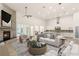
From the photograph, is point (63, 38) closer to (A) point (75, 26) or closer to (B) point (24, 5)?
(A) point (75, 26)

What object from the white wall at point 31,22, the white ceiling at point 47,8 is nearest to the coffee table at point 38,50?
the white wall at point 31,22

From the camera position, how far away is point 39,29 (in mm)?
2736

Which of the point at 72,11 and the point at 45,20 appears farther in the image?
the point at 45,20

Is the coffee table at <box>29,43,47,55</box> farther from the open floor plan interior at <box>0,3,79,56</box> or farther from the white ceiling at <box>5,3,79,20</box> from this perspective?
the white ceiling at <box>5,3,79,20</box>

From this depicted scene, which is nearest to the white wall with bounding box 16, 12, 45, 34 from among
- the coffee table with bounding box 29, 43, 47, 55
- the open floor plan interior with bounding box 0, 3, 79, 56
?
the open floor plan interior with bounding box 0, 3, 79, 56

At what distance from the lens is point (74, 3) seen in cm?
256

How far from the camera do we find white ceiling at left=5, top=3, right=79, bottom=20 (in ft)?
8.43

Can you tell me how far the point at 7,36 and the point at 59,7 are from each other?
5.18 ft

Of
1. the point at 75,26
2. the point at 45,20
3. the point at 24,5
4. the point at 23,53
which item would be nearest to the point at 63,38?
the point at 75,26

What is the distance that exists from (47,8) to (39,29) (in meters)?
0.61

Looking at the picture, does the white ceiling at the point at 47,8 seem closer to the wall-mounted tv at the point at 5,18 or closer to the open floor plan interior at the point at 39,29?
the open floor plan interior at the point at 39,29

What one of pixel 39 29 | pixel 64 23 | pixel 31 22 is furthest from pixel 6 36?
pixel 64 23

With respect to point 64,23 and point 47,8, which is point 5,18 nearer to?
point 47,8

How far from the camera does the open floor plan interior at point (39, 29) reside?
2570 millimetres
